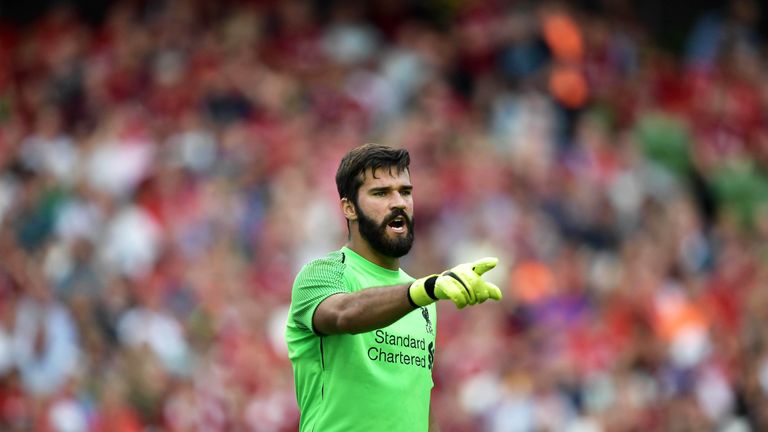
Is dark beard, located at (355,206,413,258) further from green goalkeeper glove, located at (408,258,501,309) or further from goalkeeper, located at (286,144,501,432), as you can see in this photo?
green goalkeeper glove, located at (408,258,501,309)

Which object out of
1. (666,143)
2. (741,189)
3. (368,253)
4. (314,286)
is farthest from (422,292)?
(666,143)

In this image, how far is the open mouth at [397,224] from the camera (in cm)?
620

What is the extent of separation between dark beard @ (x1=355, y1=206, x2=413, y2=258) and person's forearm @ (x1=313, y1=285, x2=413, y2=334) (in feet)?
1.45

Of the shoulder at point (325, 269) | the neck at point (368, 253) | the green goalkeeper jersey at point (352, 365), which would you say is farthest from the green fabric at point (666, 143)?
the shoulder at point (325, 269)

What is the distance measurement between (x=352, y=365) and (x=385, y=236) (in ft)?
1.88

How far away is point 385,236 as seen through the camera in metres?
6.20

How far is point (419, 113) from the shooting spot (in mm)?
15617

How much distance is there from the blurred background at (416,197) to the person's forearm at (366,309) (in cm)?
645

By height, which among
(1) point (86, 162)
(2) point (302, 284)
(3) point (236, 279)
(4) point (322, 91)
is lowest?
(2) point (302, 284)

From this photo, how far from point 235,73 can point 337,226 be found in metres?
2.73

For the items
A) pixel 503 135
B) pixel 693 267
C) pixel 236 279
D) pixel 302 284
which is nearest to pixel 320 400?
pixel 302 284

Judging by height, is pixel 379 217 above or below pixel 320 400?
above

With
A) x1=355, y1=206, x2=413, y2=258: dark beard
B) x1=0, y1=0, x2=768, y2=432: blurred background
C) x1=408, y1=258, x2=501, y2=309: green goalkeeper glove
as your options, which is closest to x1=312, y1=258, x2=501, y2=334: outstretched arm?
x1=408, y1=258, x2=501, y2=309: green goalkeeper glove

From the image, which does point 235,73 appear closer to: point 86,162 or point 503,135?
point 86,162
